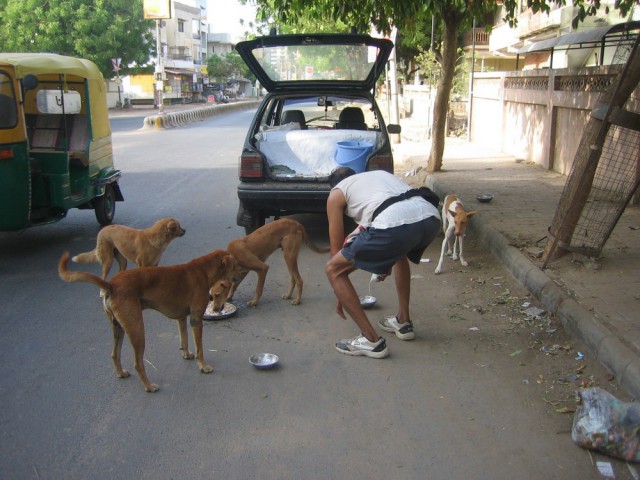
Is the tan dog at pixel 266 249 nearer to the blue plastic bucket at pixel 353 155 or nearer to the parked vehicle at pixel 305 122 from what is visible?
the parked vehicle at pixel 305 122

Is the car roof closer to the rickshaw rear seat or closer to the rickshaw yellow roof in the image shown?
the rickshaw yellow roof

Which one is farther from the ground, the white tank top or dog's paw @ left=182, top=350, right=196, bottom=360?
the white tank top

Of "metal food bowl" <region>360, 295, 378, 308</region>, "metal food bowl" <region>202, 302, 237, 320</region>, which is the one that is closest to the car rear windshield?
"metal food bowl" <region>360, 295, 378, 308</region>

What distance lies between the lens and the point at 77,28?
A: 141 ft

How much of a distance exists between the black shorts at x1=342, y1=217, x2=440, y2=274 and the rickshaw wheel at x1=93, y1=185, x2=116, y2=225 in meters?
5.27

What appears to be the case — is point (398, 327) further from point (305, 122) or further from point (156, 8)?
point (156, 8)

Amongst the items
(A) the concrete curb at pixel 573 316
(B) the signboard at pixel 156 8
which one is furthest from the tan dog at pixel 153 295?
(B) the signboard at pixel 156 8

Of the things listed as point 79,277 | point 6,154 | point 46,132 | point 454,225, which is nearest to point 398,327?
point 454,225

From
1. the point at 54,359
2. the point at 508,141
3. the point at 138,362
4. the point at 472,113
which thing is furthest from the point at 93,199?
the point at 472,113

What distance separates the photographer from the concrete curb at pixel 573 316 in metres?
4.01

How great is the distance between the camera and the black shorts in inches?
166

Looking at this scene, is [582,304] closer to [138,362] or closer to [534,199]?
[138,362]

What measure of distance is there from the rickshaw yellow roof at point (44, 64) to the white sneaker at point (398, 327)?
182 inches

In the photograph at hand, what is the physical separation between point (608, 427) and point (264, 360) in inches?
86.4
